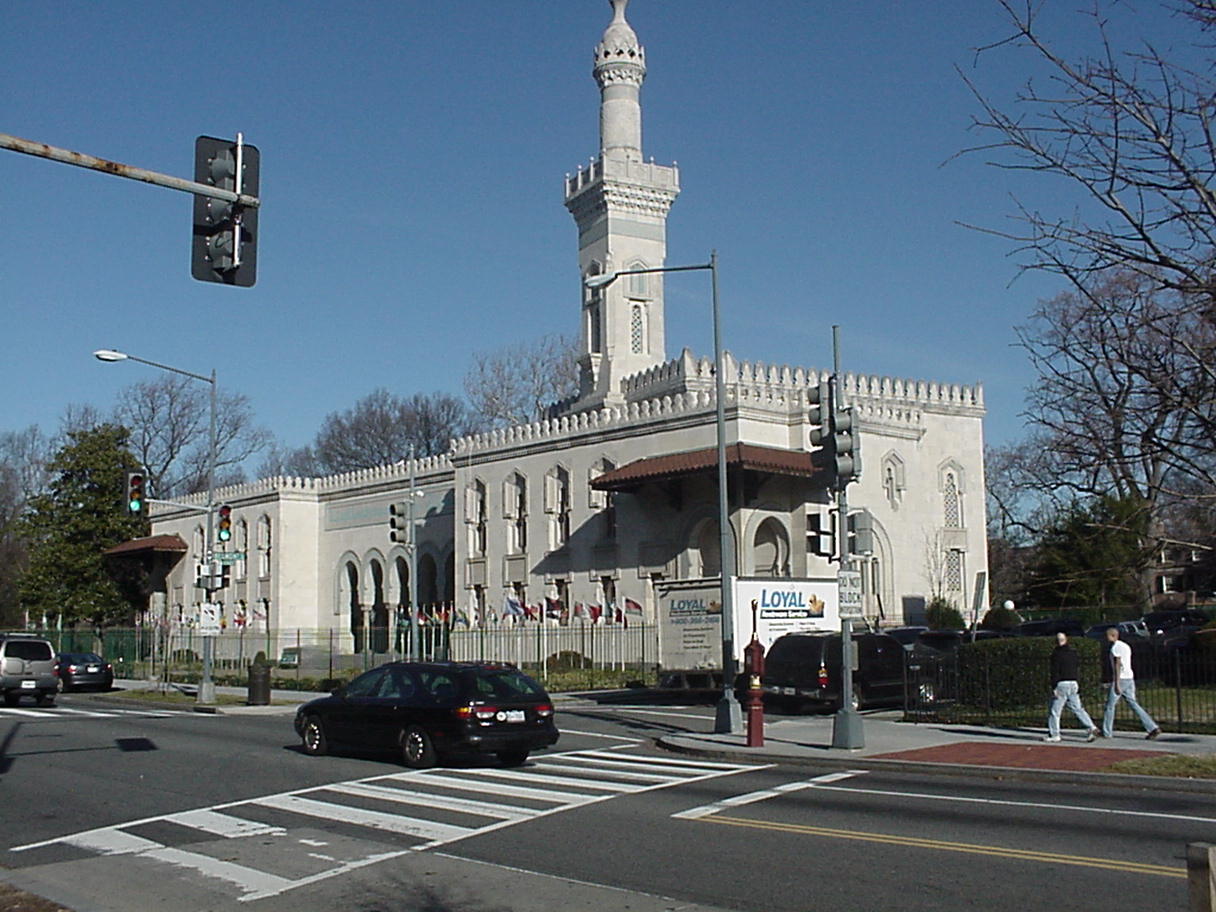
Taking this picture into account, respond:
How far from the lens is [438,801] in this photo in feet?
47.0

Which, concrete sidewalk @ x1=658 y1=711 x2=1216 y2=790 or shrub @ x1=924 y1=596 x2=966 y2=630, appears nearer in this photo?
concrete sidewalk @ x1=658 y1=711 x2=1216 y2=790

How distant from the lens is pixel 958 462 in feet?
164

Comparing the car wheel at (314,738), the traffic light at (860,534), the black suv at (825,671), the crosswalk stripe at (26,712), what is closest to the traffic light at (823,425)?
the traffic light at (860,534)

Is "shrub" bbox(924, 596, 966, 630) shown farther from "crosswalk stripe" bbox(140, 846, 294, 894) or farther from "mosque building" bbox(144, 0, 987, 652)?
"crosswalk stripe" bbox(140, 846, 294, 894)

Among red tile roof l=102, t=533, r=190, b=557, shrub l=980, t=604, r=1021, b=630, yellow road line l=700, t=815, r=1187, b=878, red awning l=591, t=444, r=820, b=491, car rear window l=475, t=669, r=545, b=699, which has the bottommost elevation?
yellow road line l=700, t=815, r=1187, b=878

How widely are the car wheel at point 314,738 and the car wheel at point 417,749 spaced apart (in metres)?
1.93

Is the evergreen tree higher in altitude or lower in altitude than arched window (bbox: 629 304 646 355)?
lower

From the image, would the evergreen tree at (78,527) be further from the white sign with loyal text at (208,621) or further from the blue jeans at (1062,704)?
the blue jeans at (1062,704)

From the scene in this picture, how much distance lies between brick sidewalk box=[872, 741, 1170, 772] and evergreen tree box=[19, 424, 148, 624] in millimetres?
57878

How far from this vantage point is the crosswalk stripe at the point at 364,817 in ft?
40.4

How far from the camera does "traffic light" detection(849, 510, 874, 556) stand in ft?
62.7

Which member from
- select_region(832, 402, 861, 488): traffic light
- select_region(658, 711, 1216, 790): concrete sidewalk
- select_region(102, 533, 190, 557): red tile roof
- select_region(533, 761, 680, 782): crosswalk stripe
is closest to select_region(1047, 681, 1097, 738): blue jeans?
select_region(658, 711, 1216, 790): concrete sidewalk

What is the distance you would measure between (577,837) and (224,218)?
657cm

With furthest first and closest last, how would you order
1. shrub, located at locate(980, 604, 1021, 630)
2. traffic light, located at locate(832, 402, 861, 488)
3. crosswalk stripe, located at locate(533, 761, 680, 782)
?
shrub, located at locate(980, 604, 1021, 630)
traffic light, located at locate(832, 402, 861, 488)
crosswalk stripe, located at locate(533, 761, 680, 782)
